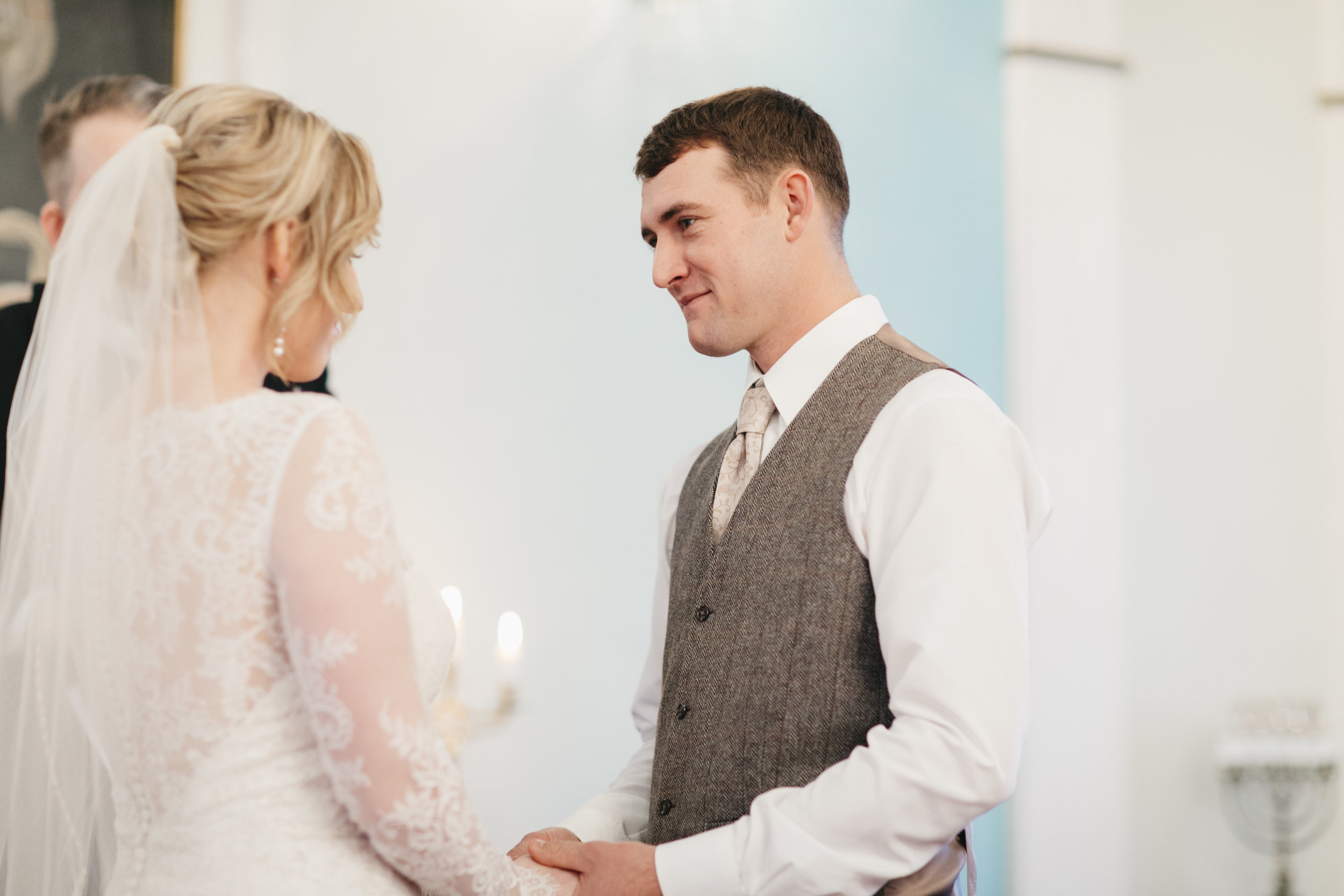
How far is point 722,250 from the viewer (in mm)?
1704

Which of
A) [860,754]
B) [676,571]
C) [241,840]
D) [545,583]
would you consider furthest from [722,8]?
[241,840]

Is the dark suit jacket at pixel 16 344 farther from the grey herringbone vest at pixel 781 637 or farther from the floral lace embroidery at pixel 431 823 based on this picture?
the floral lace embroidery at pixel 431 823

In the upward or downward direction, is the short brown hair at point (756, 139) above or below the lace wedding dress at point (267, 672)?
above

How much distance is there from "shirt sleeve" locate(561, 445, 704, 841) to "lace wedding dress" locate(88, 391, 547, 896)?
0.53 metres

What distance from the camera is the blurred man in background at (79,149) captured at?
212 centimetres

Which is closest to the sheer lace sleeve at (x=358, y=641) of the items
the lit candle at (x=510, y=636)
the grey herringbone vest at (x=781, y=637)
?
the grey herringbone vest at (x=781, y=637)

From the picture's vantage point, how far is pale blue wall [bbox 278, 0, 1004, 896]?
3021 millimetres

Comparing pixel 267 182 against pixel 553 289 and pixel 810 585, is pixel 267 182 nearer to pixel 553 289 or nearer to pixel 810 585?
pixel 810 585

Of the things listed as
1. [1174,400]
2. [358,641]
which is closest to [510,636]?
[358,641]

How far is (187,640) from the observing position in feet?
3.64

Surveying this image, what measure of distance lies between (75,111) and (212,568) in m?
1.73

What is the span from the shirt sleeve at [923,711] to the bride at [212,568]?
32 cm

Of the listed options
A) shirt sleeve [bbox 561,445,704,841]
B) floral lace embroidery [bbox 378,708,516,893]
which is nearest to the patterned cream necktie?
shirt sleeve [bbox 561,445,704,841]

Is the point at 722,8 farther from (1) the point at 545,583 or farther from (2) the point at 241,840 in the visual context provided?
(2) the point at 241,840
